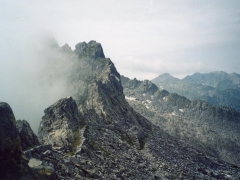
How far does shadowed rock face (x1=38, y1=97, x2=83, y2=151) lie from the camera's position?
60750mm

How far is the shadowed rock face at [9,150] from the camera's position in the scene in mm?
24203

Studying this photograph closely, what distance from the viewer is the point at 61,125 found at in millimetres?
73125

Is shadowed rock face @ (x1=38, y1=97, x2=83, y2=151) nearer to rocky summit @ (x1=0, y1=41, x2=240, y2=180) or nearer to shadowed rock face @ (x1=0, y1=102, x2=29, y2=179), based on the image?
rocky summit @ (x1=0, y1=41, x2=240, y2=180)

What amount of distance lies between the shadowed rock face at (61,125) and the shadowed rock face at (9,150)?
29321mm

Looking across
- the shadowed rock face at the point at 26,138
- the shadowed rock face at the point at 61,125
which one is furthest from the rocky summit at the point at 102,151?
the shadowed rock face at the point at 26,138

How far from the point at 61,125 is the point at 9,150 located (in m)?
49.0

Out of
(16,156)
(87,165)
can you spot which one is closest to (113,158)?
(87,165)

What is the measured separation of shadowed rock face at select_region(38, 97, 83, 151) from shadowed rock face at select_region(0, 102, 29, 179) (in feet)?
96.2

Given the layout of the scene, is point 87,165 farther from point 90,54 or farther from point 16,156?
point 90,54

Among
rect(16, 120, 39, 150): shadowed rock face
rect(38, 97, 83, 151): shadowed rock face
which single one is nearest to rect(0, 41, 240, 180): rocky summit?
rect(38, 97, 83, 151): shadowed rock face

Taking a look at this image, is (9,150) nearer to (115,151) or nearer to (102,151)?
(102,151)

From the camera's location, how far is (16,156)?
83.2 ft

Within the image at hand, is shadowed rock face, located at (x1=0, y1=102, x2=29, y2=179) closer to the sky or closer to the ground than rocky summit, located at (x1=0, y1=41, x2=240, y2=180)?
closer to the sky

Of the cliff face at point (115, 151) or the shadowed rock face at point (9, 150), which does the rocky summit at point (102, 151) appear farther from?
the shadowed rock face at point (9, 150)
